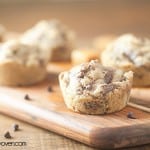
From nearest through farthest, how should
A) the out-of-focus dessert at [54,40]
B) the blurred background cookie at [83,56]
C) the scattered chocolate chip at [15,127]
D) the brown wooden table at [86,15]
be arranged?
1. the scattered chocolate chip at [15,127]
2. the blurred background cookie at [83,56]
3. the out-of-focus dessert at [54,40]
4. the brown wooden table at [86,15]

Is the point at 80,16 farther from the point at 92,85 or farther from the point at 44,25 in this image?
the point at 92,85

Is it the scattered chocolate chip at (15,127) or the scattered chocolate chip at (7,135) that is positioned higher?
the scattered chocolate chip at (15,127)

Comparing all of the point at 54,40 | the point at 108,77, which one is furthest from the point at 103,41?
the point at 108,77

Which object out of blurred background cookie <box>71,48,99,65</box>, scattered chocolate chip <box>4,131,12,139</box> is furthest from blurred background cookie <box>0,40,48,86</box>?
scattered chocolate chip <box>4,131,12,139</box>

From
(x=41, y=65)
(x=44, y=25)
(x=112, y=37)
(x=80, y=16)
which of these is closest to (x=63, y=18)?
(x=80, y=16)

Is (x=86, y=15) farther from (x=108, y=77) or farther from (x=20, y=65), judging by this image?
(x=108, y=77)

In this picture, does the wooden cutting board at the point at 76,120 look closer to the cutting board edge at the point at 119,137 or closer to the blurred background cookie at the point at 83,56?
the cutting board edge at the point at 119,137

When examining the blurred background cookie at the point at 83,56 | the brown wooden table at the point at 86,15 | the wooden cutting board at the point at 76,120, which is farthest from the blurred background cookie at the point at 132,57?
the brown wooden table at the point at 86,15
